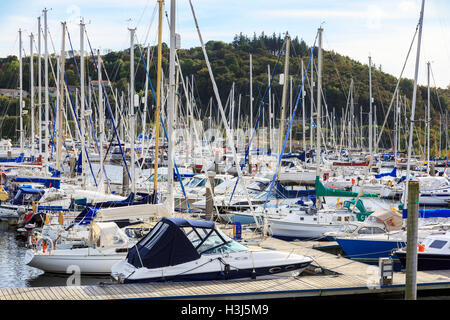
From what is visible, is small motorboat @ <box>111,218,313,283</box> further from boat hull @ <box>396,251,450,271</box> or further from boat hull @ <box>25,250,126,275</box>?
boat hull @ <box>396,251,450,271</box>

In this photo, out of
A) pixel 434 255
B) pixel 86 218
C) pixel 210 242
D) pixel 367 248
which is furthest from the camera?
pixel 86 218

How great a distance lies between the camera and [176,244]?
625 inches

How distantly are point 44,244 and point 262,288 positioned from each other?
9.36 meters

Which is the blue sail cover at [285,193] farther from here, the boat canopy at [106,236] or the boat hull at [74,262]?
the boat hull at [74,262]

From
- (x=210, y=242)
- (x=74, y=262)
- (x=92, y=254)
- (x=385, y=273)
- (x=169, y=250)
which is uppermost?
(x=210, y=242)

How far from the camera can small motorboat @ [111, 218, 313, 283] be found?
15820 mm

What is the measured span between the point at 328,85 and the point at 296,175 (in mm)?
68826

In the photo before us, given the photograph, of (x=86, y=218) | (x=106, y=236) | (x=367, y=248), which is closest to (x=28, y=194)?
(x=86, y=218)

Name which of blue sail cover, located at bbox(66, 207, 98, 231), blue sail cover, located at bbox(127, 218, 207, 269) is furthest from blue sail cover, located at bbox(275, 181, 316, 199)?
blue sail cover, located at bbox(127, 218, 207, 269)

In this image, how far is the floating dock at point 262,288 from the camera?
1446 centimetres

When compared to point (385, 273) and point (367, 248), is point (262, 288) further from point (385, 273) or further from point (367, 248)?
point (367, 248)

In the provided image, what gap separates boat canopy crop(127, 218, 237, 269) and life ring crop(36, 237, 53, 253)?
5.28 metres

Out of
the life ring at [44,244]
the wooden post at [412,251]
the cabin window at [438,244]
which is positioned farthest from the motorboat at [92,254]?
the cabin window at [438,244]
